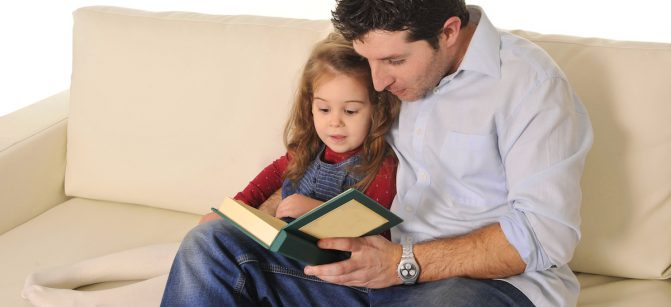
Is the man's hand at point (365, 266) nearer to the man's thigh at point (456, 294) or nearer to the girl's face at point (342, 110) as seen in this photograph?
the man's thigh at point (456, 294)

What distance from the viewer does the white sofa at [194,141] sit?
1.99 m

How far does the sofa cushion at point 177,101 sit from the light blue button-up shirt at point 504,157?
459 mm

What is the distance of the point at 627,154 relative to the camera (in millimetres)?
1984

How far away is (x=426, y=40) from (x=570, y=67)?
0.44 m

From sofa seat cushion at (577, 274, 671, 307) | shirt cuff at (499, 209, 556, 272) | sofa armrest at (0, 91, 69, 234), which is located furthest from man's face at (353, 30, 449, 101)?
sofa armrest at (0, 91, 69, 234)

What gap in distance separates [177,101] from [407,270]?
0.91 m

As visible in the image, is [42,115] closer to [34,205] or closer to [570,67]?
[34,205]

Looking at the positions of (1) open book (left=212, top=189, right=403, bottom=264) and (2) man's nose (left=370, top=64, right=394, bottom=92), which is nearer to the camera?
(1) open book (left=212, top=189, right=403, bottom=264)

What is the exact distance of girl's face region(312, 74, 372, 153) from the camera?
6.45 ft

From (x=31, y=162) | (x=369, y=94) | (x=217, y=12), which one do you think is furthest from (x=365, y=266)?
(x=217, y=12)

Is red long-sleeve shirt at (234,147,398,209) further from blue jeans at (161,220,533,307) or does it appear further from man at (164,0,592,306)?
blue jeans at (161,220,533,307)

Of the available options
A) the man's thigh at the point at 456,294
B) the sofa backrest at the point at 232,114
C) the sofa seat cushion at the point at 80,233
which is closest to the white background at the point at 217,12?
the sofa backrest at the point at 232,114

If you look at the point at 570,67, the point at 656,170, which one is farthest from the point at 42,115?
the point at 656,170

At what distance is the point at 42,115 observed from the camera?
261cm
